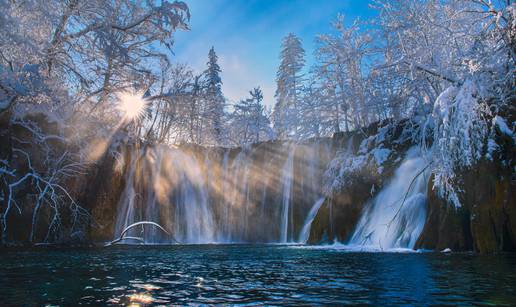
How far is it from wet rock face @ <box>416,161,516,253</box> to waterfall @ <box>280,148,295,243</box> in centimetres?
1175

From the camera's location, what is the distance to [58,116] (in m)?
14.6

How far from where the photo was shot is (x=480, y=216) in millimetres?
9891

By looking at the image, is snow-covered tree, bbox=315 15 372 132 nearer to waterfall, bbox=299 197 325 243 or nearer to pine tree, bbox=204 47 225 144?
waterfall, bbox=299 197 325 243

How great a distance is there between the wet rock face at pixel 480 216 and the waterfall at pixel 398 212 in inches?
39.6

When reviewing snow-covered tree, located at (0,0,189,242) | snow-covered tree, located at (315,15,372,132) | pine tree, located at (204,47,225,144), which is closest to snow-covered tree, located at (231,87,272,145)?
pine tree, located at (204,47,225,144)

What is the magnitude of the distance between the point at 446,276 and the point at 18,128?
1713cm

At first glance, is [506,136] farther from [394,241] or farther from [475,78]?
[394,241]

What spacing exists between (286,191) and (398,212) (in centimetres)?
1328

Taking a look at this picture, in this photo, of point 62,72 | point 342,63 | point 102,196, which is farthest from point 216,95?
point 62,72

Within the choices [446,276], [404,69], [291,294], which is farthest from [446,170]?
[291,294]

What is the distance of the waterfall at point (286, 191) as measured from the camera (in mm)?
22594

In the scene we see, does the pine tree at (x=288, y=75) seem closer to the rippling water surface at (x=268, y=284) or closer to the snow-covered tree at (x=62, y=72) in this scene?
the snow-covered tree at (x=62, y=72)

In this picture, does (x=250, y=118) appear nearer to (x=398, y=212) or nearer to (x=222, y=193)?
(x=222, y=193)

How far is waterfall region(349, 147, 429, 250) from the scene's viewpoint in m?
12.4
